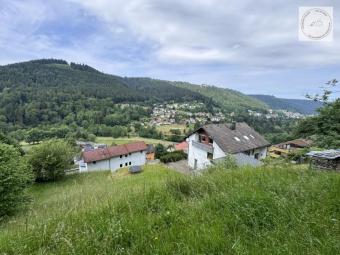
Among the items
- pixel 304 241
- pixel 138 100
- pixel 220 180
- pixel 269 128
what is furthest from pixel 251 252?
pixel 138 100

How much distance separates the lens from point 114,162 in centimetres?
5034

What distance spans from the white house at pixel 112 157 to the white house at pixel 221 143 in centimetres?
2102

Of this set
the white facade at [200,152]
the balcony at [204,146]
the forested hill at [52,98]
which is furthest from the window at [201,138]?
the forested hill at [52,98]

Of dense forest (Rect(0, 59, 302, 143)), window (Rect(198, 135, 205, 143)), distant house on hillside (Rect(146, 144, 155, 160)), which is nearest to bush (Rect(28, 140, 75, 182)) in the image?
window (Rect(198, 135, 205, 143))

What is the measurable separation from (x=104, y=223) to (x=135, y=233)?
45 centimetres

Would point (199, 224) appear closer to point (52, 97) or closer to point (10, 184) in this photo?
point (10, 184)

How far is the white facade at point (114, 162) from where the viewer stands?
47.5 m

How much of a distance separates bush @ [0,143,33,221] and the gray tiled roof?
19.9 m

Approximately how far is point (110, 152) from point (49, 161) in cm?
1880

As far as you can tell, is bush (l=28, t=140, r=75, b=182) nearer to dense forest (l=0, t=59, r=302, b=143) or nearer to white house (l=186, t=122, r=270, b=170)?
white house (l=186, t=122, r=270, b=170)

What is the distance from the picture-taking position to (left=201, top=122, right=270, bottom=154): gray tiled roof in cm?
2916

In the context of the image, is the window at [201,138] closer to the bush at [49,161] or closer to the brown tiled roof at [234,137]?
the brown tiled roof at [234,137]

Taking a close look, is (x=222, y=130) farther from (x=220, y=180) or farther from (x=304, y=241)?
(x=304, y=241)

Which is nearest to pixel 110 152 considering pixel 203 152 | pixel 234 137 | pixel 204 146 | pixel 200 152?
pixel 200 152
